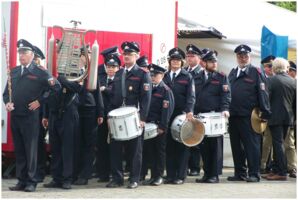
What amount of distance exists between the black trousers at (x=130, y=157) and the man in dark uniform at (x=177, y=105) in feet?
2.63

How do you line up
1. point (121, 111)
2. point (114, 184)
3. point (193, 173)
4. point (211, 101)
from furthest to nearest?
point (193, 173) → point (211, 101) → point (114, 184) → point (121, 111)

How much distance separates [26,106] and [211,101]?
2.85 metres

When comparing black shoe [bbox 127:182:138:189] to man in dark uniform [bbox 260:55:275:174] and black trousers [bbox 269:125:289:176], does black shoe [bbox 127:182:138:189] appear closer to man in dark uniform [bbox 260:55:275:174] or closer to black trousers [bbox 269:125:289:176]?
black trousers [bbox 269:125:289:176]

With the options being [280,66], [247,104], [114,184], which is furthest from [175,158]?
[280,66]

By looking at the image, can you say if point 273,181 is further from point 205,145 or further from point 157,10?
point 157,10

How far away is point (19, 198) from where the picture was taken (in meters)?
9.55

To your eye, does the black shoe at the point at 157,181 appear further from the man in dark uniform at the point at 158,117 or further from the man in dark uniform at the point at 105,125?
the man in dark uniform at the point at 105,125

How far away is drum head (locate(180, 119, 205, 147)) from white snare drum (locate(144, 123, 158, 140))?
1.32ft

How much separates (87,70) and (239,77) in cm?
251

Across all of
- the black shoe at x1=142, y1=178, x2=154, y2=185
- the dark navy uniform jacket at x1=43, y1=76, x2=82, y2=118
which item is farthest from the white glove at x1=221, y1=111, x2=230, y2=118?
the dark navy uniform jacket at x1=43, y1=76, x2=82, y2=118

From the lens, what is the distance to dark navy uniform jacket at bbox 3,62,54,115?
396 inches

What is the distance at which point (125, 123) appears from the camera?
10.2 meters

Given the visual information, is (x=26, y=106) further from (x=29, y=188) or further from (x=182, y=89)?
(x=182, y=89)

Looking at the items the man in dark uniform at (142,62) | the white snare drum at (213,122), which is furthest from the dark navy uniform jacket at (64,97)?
the white snare drum at (213,122)
